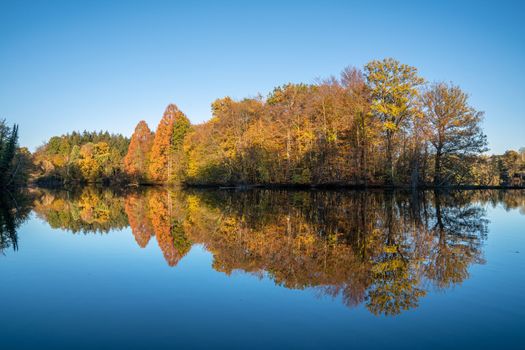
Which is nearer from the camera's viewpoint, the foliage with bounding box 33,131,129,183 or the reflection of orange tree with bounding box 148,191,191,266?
the reflection of orange tree with bounding box 148,191,191,266

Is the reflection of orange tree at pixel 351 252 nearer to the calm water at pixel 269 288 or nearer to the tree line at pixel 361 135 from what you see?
the calm water at pixel 269 288

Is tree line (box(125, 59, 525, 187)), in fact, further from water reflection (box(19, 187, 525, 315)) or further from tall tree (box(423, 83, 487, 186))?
water reflection (box(19, 187, 525, 315))

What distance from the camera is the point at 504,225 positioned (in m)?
15.0

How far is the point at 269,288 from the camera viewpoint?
699cm

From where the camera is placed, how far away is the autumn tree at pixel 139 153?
68188mm

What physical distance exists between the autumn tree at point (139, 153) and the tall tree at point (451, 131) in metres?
48.0

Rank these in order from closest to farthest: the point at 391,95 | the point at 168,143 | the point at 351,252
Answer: the point at 351,252
the point at 391,95
the point at 168,143

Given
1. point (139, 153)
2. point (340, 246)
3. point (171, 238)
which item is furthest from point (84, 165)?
point (340, 246)

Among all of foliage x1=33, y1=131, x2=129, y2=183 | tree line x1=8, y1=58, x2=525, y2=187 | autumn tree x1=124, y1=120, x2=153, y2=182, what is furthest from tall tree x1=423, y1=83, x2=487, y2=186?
foliage x1=33, y1=131, x2=129, y2=183

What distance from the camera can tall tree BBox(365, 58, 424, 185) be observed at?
38.0 metres

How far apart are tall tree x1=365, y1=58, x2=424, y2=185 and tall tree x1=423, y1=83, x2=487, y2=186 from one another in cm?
383

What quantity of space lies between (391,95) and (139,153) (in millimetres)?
47083

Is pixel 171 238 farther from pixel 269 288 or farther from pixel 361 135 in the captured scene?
pixel 361 135

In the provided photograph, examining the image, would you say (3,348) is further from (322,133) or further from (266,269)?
(322,133)
